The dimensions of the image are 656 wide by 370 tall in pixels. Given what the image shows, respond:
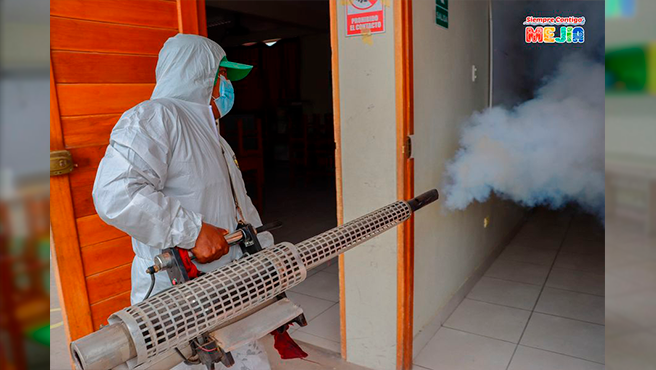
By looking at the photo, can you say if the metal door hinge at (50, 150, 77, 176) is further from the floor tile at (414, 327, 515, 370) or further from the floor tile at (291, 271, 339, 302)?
the floor tile at (291, 271, 339, 302)

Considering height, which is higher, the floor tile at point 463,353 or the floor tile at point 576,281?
the floor tile at point 576,281

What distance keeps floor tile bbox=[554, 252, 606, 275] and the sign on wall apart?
2178mm

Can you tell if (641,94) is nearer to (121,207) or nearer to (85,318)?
(121,207)

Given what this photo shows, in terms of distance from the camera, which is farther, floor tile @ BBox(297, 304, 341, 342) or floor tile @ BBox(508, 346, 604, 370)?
floor tile @ BBox(297, 304, 341, 342)

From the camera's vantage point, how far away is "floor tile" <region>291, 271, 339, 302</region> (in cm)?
312

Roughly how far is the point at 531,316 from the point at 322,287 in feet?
4.47

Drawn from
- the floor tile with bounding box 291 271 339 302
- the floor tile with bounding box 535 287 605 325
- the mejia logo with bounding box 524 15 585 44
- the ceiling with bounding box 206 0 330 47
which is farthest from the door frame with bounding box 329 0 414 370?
the ceiling with bounding box 206 0 330 47

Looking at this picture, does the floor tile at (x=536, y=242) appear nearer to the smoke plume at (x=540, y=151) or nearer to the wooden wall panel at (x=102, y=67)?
the smoke plume at (x=540, y=151)

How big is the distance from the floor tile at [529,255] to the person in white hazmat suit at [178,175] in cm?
267

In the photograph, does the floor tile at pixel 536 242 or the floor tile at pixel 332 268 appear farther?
the floor tile at pixel 536 242

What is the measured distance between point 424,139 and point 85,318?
1.63m

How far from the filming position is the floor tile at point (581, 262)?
11.3ft

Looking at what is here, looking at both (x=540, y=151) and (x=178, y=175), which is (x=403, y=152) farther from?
(x=540, y=151)

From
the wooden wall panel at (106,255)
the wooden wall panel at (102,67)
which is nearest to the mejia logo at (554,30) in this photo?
the wooden wall panel at (102,67)
